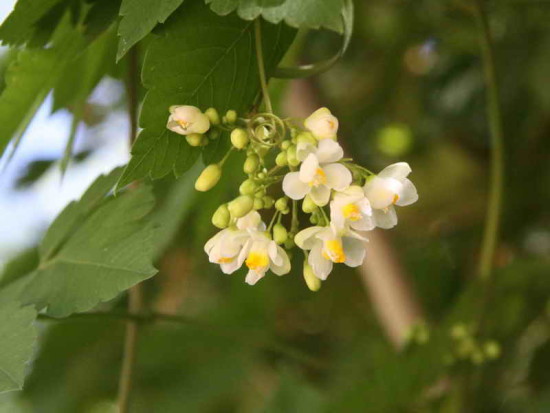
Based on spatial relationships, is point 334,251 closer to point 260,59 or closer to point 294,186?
point 294,186

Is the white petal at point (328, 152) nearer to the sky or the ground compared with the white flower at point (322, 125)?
nearer to the ground

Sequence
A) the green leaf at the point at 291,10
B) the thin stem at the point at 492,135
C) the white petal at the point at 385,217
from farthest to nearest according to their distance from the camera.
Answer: the thin stem at the point at 492,135 < the white petal at the point at 385,217 < the green leaf at the point at 291,10

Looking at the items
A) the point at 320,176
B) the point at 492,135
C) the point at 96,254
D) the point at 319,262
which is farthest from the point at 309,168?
the point at 492,135

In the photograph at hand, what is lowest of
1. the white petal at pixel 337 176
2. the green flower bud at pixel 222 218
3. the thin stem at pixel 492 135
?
the thin stem at pixel 492 135

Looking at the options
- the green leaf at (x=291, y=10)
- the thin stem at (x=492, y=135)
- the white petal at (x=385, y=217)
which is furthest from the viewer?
the thin stem at (x=492, y=135)

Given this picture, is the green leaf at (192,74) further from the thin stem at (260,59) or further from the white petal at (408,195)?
the white petal at (408,195)

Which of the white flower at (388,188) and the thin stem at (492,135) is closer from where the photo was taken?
the white flower at (388,188)

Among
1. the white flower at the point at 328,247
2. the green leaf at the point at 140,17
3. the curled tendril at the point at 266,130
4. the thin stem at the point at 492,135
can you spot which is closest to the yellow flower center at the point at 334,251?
the white flower at the point at 328,247

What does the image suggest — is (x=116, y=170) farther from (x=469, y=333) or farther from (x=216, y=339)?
(x=216, y=339)
